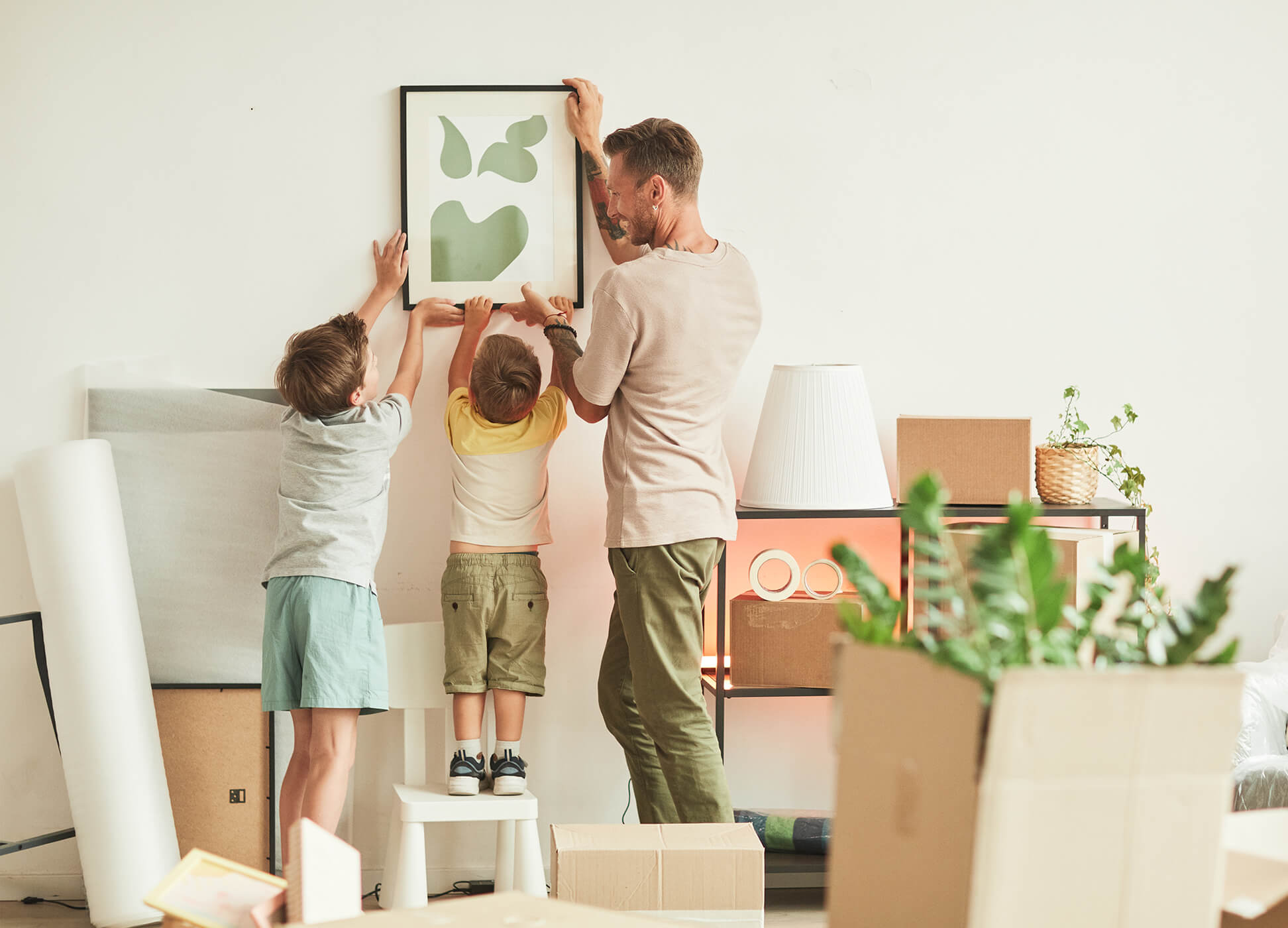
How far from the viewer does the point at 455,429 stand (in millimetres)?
2418

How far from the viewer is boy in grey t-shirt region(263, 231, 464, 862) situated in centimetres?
221

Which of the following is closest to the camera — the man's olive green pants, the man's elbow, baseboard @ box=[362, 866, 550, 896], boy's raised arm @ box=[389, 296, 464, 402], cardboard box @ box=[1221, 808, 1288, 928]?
cardboard box @ box=[1221, 808, 1288, 928]

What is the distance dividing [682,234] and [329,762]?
1.35m

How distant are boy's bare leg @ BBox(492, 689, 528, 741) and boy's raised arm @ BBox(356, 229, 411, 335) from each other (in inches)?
36.2

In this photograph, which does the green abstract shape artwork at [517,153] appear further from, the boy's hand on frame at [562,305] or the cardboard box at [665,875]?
the cardboard box at [665,875]

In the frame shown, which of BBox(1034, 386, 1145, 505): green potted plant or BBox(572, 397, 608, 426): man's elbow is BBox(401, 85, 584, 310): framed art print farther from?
BBox(1034, 386, 1145, 505): green potted plant

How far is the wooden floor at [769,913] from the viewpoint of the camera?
2416mm

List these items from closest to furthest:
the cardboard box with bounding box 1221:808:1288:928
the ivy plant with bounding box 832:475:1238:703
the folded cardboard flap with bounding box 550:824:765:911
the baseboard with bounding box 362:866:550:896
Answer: the ivy plant with bounding box 832:475:1238:703 → the cardboard box with bounding box 1221:808:1288:928 → the folded cardboard flap with bounding box 550:824:765:911 → the baseboard with bounding box 362:866:550:896

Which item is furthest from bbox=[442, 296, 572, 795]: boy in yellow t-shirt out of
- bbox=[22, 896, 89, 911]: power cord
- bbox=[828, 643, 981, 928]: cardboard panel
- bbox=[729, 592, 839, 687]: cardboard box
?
bbox=[828, 643, 981, 928]: cardboard panel

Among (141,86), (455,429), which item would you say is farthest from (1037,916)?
(141,86)

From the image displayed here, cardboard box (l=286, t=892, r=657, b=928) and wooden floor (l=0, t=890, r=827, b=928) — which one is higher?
cardboard box (l=286, t=892, r=657, b=928)

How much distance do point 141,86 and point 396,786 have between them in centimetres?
179

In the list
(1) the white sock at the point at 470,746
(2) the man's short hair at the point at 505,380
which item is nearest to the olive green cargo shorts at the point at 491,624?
(1) the white sock at the point at 470,746

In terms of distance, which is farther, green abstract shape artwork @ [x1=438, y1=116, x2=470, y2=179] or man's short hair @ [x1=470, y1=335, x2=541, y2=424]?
green abstract shape artwork @ [x1=438, y1=116, x2=470, y2=179]
